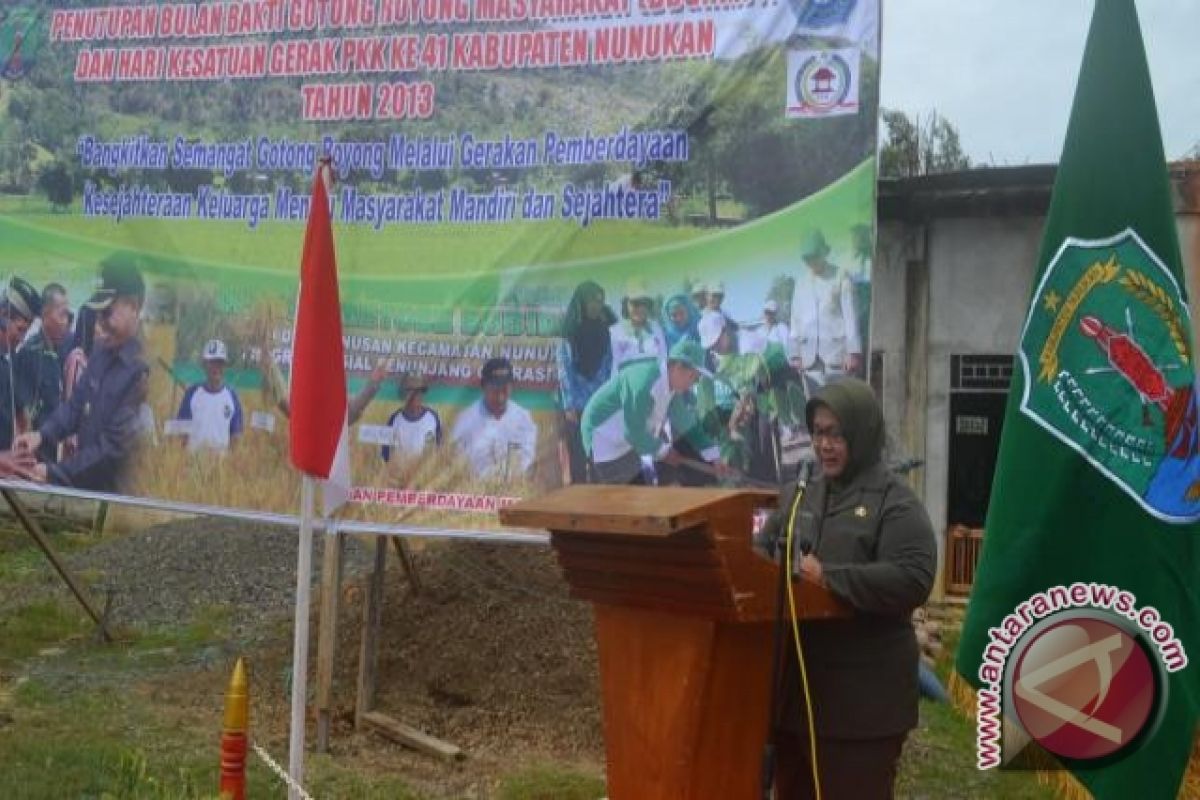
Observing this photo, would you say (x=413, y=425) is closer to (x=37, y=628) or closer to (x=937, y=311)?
(x=37, y=628)

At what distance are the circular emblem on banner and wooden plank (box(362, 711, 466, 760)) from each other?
11.5 feet

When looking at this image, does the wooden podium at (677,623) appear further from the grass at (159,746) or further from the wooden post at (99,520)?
the wooden post at (99,520)

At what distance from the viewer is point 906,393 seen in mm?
10844

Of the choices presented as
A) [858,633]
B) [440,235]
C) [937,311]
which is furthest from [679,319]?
[937,311]

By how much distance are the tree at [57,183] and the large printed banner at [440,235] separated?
0.02 meters

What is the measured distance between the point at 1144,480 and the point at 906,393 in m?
6.84

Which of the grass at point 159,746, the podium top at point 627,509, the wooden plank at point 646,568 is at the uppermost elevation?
the podium top at point 627,509

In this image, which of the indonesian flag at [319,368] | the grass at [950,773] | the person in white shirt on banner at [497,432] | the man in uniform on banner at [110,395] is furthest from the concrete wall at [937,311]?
the indonesian flag at [319,368]

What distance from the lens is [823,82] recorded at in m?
5.98

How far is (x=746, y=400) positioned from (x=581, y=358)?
85 centimetres

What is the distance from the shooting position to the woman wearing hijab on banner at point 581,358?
21.1ft

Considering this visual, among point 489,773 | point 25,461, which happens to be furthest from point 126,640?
point 489,773

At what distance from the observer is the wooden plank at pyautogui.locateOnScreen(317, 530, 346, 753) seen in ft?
22.5

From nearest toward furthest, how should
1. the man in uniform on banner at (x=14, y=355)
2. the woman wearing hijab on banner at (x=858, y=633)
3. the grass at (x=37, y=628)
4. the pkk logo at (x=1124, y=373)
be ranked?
1. the woman wearing hijab on banner at (x=858, y=633)
2. the pkk logo at (x=1124, y=373)
3. the man in uniform on banner at (x=14, y=355)
4. the grass at (x=37, y=628)
